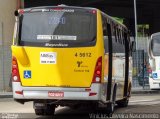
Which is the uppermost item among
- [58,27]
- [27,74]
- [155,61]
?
[58,27]

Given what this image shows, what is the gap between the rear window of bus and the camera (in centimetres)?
1445

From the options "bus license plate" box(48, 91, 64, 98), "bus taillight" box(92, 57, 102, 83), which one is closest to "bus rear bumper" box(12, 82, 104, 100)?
"bus license plate" box(48, 91, 64, 98)

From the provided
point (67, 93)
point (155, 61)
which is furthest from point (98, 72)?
point (155, 61)

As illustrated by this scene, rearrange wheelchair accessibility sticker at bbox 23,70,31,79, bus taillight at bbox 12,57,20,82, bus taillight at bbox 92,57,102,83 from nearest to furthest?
bus taillight at bbox 92,57,102,83 < wheelchair accessibility sticker at bbox 23,70,31,79 < bus taillight at bbox 12,57,20,82

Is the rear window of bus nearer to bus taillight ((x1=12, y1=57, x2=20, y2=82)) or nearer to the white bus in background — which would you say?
bus taillight ((x1=12, y1=57, x2=20, y2=82))

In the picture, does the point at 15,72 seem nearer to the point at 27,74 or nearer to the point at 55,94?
the point at 27,74

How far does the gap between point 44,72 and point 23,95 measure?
2.57ft

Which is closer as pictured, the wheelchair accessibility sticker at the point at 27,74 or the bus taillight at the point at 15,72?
the wheelchair accessibility sticker at the point at 27,74

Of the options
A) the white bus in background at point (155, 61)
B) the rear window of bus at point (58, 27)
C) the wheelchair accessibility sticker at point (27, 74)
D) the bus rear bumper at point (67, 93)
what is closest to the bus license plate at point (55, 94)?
the bus rear bumper at point (67, 93)

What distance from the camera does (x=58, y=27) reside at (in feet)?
47.9

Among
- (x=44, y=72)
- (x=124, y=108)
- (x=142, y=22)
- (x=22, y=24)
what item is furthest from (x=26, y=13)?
(x=142, y=22)

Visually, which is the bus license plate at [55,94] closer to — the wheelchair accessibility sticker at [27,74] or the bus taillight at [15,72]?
the wheelchair accessibility sticker at [27,74]

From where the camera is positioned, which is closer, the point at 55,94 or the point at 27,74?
the point at 55,94

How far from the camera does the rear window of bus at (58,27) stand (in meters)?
14.4
